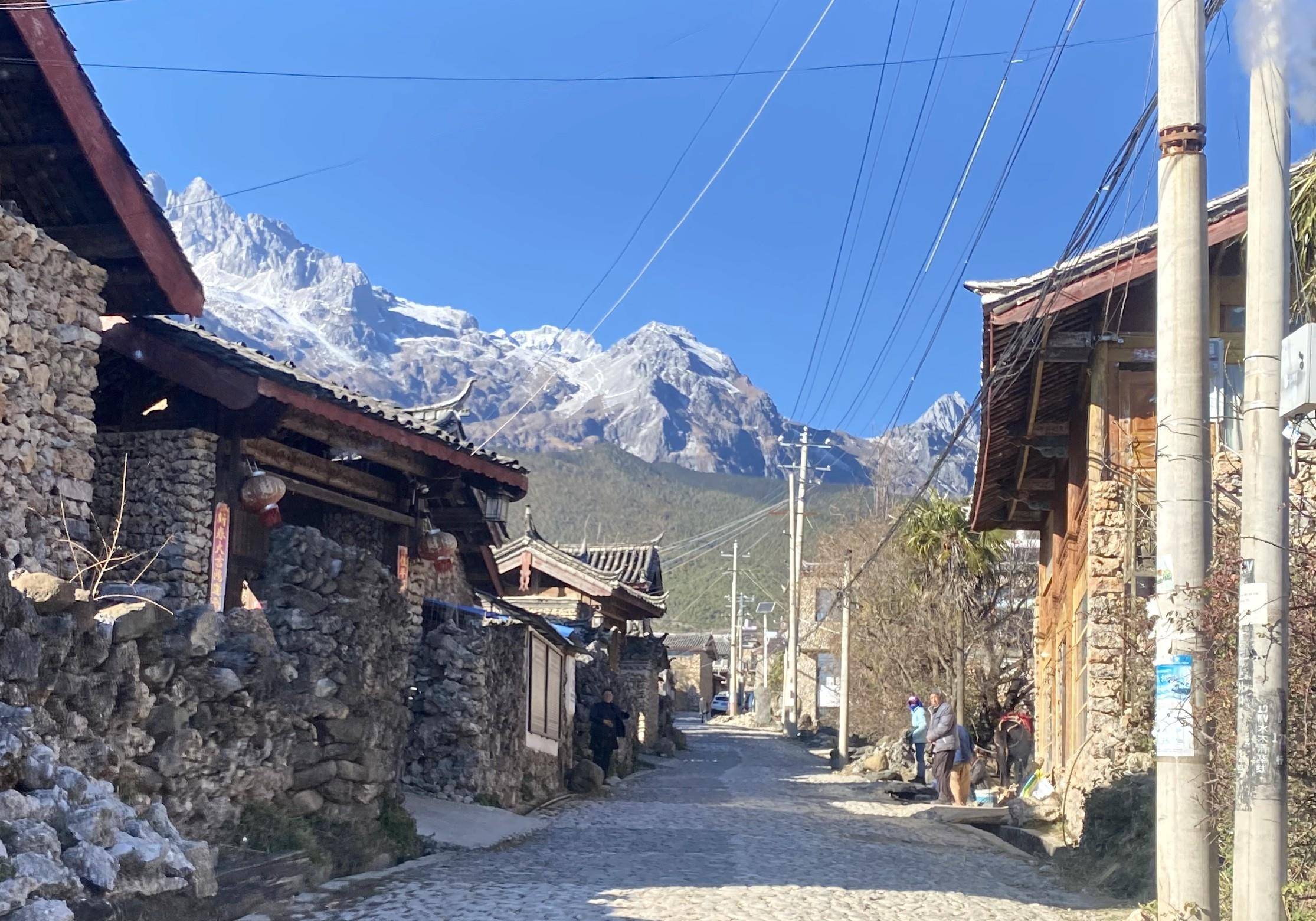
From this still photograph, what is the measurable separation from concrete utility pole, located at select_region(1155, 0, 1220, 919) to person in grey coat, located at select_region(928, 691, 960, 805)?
13.1 m

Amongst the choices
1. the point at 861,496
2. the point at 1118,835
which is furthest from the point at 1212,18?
the point at 861,496

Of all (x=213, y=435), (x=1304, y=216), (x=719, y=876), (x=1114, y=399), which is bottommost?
(x=719, y=876)

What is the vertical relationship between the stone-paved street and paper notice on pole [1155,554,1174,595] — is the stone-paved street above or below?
below

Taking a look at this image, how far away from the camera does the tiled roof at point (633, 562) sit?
4162cm

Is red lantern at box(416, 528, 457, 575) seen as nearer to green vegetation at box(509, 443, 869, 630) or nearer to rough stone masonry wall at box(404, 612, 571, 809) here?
rough stone masonry wall at box(404, 612, 571, 809)

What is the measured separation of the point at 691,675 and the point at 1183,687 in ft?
263

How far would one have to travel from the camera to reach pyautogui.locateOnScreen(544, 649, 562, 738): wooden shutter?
2150 cm

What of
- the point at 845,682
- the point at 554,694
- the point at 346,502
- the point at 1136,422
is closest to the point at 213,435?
the point at 346,502

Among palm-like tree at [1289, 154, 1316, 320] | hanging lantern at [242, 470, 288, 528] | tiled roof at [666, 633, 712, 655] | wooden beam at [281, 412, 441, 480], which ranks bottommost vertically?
tiled roof at [666, 633, 712, 655]

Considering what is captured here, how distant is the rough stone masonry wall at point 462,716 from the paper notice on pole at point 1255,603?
37.9 feet

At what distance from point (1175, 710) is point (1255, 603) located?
34.0 inches

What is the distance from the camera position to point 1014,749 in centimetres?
2414

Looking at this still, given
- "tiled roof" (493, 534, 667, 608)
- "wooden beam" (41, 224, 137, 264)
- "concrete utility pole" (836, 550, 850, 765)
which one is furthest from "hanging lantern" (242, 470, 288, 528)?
"concrete utility pole" (836, 550, 850, 765)

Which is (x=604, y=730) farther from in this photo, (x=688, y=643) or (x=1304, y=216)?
(x=688, y=643)
